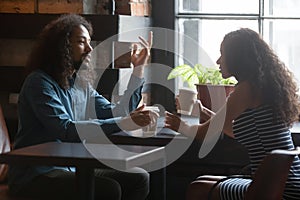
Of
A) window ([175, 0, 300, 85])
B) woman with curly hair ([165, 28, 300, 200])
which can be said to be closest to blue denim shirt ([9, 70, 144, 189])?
woman with curly hair ([165, 28, 300, 200])

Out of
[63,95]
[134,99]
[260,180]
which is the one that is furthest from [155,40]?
[260,180]

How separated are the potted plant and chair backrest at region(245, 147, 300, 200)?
1160 mm

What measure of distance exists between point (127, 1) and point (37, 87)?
119 cm

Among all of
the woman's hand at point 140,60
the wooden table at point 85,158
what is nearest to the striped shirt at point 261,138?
the wooden table at point 85,158

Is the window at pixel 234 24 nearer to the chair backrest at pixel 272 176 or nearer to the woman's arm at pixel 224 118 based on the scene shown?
the woman's arm at pixel 224 118

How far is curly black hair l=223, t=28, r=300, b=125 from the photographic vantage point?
278cm

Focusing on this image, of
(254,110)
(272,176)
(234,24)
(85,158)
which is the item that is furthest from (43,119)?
(234,24)

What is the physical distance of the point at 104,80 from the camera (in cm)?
376

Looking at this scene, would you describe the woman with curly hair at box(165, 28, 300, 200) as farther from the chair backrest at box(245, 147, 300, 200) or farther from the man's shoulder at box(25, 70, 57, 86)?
the man's shoulder at box(25, 70, 57, 86)

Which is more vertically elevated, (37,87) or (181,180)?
(37,87)

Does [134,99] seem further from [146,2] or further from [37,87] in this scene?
[146,2]

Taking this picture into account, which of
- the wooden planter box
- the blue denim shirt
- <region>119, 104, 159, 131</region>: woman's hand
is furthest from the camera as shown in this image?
the wooden planter box

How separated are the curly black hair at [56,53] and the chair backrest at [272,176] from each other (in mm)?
1067

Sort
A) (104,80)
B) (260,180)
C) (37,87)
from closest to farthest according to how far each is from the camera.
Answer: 1. (260,180)
2. (37,87)
3. (104,80)
